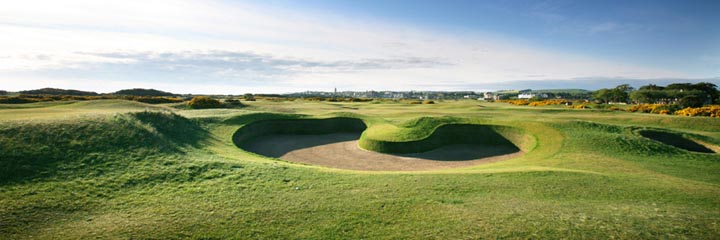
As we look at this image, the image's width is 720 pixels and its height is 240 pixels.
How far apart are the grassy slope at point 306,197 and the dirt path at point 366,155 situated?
670cm

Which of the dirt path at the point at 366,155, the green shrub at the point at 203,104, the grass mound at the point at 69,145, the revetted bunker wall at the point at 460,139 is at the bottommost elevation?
the dirt path at the point at 366,155

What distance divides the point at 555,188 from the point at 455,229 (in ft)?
19.3

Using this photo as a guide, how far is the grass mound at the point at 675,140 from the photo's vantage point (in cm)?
2044

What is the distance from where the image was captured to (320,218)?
8219mm

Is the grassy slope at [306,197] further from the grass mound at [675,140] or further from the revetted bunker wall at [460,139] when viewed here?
the revetted bunker wall at [460,139]

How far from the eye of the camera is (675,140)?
21.8 metres

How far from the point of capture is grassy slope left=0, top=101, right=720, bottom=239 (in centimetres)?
752

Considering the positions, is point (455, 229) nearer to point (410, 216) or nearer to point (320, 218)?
point (410, 216)

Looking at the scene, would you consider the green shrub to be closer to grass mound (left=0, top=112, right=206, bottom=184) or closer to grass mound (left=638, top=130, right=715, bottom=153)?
grass mound (left=0, top=112, right=206, bottom=184)

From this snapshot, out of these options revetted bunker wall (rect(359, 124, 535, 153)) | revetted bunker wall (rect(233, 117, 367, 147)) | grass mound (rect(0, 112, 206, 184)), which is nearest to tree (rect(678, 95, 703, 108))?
revetted bunker wall (rect(359, 124, 535, 153))

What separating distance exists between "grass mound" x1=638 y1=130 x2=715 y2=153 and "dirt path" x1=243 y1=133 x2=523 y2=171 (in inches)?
361


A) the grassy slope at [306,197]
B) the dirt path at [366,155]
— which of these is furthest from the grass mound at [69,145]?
the dirt path at [366,155]

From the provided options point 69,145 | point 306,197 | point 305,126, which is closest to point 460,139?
point 305,126

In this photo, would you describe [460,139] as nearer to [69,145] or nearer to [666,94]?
[69,145]
